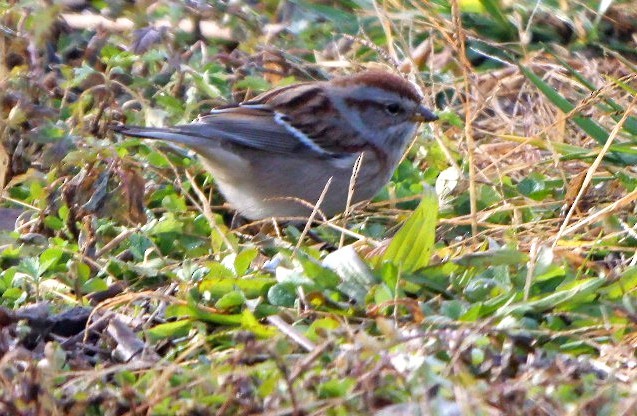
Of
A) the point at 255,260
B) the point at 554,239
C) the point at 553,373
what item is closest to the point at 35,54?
the point at 255,260

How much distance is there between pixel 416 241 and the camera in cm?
373

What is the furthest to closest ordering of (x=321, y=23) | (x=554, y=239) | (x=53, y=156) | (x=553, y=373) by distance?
1. (x=321, y=23)
2. (x=53, y=156)
3. (x=554, y=239)
4. (x=553, y=373)

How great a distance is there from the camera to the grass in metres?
2.92

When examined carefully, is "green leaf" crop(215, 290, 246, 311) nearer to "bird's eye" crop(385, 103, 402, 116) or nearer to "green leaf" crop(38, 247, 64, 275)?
"green leaf" crop(38, 247, 64, 275)

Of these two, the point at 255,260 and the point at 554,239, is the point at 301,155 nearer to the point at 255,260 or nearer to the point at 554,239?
the point at 255,260

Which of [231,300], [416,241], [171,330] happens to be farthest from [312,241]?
[171,330]

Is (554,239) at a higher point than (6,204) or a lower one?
higher

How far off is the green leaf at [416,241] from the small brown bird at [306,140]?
988 millimetres

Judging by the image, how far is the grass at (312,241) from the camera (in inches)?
115

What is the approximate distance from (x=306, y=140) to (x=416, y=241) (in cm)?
148

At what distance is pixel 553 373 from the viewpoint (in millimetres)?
2900

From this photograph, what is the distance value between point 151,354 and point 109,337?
0.22m

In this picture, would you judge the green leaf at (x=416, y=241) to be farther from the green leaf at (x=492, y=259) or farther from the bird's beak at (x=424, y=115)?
the bird's beak at (x=424, y=115)

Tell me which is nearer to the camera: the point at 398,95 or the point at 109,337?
the point at 109,337
